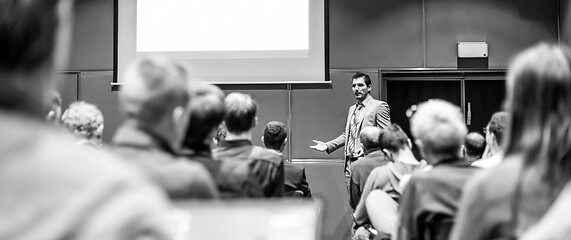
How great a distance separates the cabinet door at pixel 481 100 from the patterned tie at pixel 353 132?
167 cm

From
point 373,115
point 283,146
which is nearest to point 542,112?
point 283,146

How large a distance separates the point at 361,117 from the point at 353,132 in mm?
167

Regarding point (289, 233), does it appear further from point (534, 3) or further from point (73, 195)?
point (534, 3)

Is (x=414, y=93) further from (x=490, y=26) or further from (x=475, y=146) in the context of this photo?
(x=475, y=146)

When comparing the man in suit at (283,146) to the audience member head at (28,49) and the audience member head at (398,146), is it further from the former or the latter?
the audience member head at (28,49)

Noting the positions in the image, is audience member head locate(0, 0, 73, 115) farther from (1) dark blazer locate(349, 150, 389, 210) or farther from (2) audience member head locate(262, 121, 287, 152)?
(2) audience member head locate(262, 121, 287, 152)

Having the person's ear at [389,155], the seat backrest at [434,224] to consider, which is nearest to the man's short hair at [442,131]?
the seat backrest at [434,224]

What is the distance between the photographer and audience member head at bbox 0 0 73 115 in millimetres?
626

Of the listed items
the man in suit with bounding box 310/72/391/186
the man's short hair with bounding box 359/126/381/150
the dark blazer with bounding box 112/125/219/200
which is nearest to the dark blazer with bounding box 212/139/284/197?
the dark blazer with bounding box 112/125/219/200

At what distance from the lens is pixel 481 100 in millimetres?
7344

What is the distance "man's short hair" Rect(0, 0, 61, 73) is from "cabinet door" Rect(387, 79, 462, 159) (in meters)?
6.81

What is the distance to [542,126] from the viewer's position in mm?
1553

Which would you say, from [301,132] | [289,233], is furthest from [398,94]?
[289,233]

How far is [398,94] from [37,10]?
6.93 m
